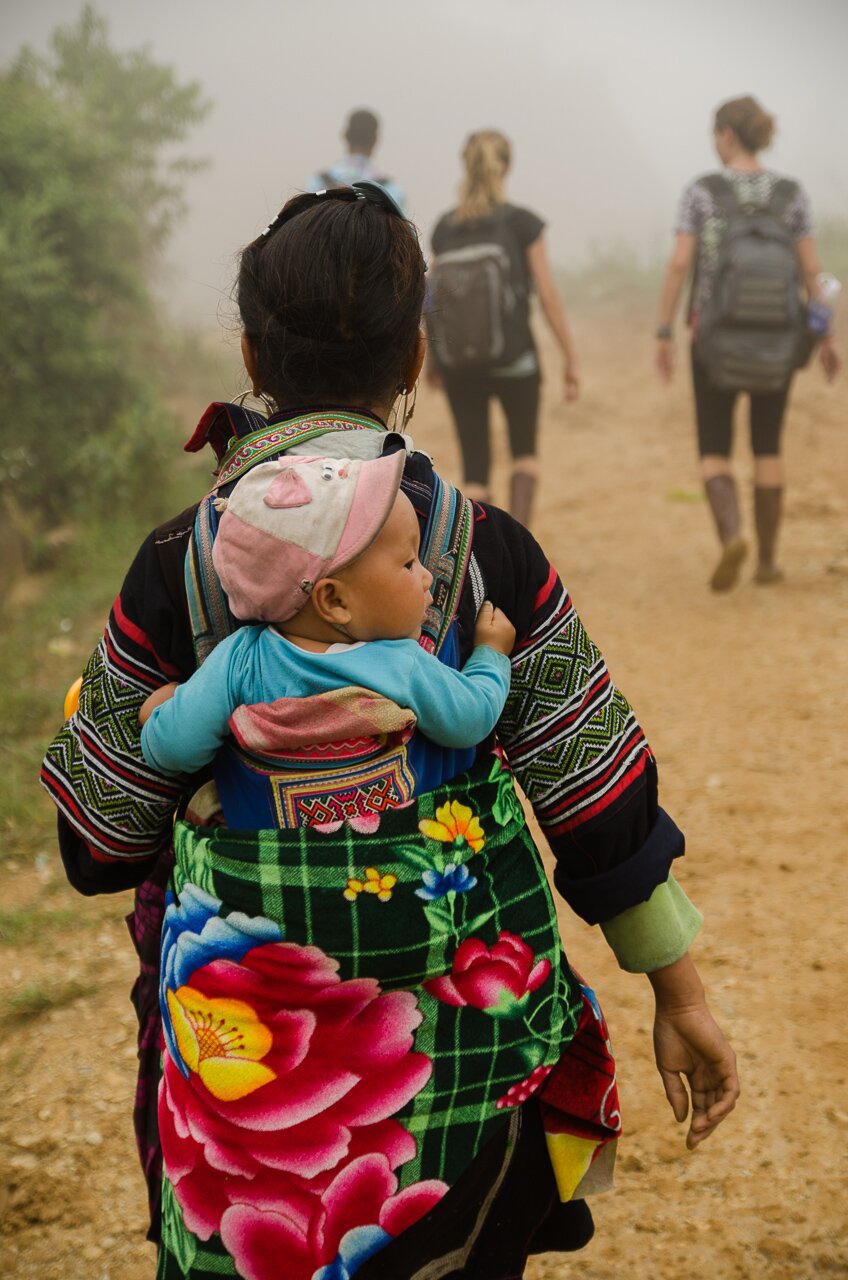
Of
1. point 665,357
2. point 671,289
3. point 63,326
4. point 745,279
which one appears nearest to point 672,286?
point 671,289

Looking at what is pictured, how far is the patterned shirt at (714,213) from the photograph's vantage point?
17.6 feet

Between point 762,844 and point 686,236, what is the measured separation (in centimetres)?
295

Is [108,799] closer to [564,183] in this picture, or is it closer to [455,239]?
[455,239]

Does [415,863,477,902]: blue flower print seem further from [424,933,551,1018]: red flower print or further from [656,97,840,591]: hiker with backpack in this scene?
[656,97,840,591]: hiker with backpack

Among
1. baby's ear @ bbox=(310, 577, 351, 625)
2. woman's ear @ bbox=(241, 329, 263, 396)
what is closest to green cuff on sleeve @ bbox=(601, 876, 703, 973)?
baby's ear @ bbox=(310, 577, 351, 625)

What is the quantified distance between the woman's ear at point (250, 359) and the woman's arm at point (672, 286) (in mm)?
4321

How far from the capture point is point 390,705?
3.78 ft

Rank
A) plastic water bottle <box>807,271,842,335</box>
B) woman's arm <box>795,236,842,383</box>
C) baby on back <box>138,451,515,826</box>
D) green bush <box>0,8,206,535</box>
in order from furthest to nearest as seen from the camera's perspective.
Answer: green bush <box>0,8,206,535</box>
woman's arm <box>795,236,842,383</box>
plastic water bottle <box>807,271,842,335</box>
baby on back <box>138,451,515,826</box>

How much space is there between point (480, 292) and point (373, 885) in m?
4.37

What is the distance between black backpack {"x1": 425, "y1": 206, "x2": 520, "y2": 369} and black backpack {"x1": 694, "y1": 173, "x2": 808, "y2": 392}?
0.91m

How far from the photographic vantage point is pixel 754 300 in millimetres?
5281

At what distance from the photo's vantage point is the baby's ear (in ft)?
3.84

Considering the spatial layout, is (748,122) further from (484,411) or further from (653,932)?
(653,932)

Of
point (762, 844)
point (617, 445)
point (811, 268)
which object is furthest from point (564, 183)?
point (762, 844)
